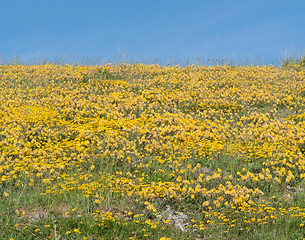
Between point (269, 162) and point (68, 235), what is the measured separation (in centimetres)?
587

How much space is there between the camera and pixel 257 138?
10.9 meters

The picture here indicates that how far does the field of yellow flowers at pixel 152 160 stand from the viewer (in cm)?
685

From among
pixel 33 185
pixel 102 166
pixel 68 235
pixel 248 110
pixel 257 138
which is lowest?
pixel 68 235

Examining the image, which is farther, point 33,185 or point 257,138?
point 257,138

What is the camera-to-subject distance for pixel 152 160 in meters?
9.52

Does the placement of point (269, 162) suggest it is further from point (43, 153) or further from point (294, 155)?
point (43, 153)

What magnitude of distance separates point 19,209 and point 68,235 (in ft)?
5.57

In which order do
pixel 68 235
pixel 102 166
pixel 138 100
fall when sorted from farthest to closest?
pixel 138 100
pixel 102 166
pixel 68 235

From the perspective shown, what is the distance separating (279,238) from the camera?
21.4ft

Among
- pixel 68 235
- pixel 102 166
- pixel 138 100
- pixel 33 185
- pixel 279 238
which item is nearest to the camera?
pixel 68 235

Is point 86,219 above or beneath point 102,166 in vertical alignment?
beneath

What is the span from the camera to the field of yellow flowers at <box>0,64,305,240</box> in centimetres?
685

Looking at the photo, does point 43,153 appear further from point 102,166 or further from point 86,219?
point 86,219

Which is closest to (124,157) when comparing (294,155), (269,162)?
(269,162)
